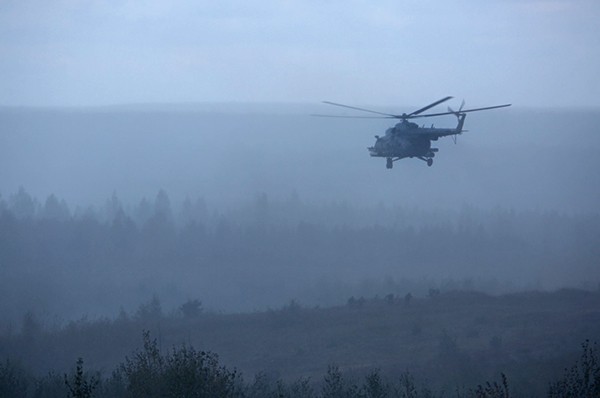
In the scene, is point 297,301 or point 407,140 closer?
point 407,140

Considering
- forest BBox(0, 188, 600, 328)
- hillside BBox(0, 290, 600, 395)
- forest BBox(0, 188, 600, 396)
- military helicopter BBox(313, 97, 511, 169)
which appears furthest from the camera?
forest BBox(0, 188, 600, 328)

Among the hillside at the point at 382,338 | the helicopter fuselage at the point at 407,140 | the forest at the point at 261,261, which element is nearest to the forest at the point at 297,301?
the hillside at the point at 382,338

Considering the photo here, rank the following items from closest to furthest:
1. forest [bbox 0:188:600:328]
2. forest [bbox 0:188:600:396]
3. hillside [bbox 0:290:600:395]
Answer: forest [bbox 0:188:600:396], hillside [bbox 0:290:600:395], forest [bbox 0:188:600:328]

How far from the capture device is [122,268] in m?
90.7

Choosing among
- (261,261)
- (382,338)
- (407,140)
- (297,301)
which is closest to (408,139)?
(407,140)

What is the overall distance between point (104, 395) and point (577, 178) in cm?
14503

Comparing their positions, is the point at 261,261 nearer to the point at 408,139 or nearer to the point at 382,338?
the point at 382,338

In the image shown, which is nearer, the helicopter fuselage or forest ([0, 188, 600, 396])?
the helicopter fuselage

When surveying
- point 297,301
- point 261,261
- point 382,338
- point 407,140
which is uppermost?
point 407,140

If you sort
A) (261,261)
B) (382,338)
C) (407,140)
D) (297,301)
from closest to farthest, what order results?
(407,140), (382,338), (297,301), (261,261)

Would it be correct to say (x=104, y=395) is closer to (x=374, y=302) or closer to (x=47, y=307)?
(x=374, y=302)

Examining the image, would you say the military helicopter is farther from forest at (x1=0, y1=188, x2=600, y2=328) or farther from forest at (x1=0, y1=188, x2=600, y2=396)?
forest at (x1=0, y1=188, x2=600, y2=328)

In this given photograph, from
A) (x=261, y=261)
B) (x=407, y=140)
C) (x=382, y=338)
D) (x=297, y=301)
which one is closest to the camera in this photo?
(x=407, y=140)

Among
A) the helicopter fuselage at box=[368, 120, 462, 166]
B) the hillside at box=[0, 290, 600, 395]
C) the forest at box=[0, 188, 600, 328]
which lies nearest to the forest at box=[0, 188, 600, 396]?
the hillside at box=[0, 290, 600, 395]
